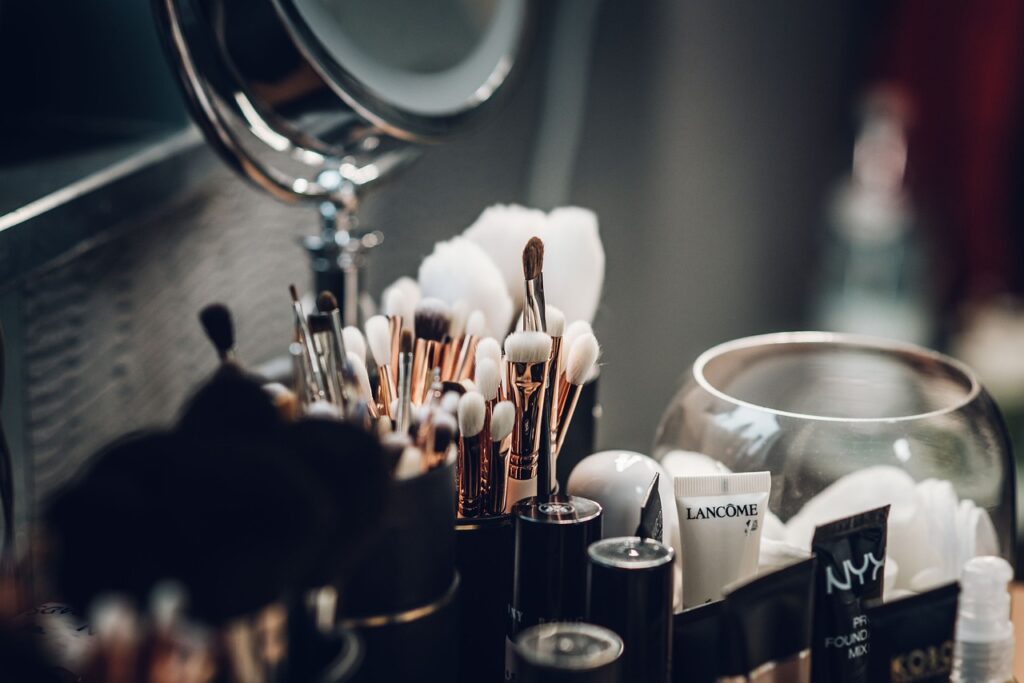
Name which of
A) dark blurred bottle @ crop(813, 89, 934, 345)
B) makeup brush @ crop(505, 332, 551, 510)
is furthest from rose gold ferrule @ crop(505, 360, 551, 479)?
dark blurred bottle @ crop(813, 89, 934, 345)

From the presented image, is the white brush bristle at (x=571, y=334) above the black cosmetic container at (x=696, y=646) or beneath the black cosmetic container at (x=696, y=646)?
above

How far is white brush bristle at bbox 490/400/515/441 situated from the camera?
31cm

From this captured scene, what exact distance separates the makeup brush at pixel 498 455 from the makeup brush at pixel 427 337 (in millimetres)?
27

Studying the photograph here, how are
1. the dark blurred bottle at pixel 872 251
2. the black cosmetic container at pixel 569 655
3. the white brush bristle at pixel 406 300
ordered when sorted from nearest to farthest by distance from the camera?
the black cosmetic container at pixel 569 655, the white brush bristle at pixel 406 300, the dark blurred bottle at pixel 872 251

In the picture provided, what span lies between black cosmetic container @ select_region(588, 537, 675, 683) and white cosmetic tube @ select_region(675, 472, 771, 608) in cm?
6

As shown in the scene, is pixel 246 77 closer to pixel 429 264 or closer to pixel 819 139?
pixel 429 264

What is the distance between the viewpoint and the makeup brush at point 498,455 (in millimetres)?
314

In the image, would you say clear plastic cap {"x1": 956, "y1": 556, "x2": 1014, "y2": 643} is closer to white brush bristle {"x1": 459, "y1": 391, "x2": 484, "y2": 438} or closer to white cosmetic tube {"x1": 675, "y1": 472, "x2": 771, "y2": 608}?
white cosmetic tube {"x1": 675, "y1": 472, "x2": 771, "y2": 608}

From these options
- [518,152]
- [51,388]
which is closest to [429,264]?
[51,388]

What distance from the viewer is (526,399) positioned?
1.07ft

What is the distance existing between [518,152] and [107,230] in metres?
0.48

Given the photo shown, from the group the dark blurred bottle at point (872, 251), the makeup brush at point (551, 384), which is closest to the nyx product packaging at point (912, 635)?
the makeup brush at point (551, 384)

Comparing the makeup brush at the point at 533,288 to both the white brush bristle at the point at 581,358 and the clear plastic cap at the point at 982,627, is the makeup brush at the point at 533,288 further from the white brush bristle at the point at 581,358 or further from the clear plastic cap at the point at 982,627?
the clear plastic cap at the point at 982,627

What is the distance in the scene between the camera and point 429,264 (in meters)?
0.38
